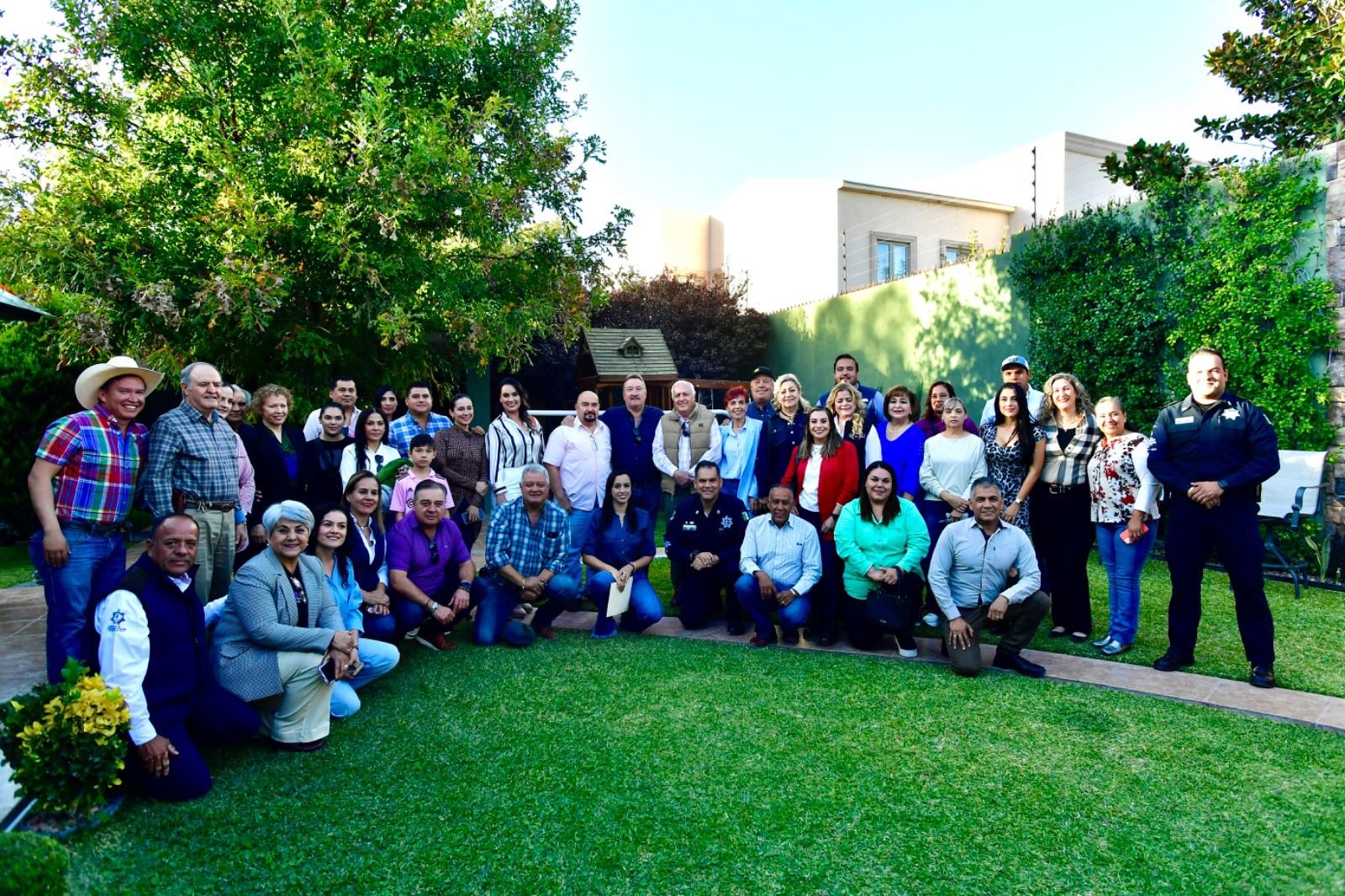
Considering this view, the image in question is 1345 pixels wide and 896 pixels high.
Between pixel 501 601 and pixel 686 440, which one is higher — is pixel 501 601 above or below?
below

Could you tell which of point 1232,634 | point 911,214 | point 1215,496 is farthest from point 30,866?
point 911,214

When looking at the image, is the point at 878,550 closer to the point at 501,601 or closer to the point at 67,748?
the point at 501,601

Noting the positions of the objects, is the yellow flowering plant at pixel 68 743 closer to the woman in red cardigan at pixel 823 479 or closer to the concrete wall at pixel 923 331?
the woman in red cardigan at pixel 823 479

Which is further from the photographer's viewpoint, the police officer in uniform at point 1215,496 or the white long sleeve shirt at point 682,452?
the white long sleeve shirt at point 682,452

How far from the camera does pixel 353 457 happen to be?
5281mm

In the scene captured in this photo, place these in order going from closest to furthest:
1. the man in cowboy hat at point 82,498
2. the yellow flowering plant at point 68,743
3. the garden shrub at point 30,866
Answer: the garden shrub at point 30,866 → the yellow flowering plant at point 68,743 → the man in cowboy hat at point 82,498

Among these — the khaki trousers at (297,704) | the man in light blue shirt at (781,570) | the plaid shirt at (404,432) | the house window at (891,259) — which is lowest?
the khaki trousers at (297,704)

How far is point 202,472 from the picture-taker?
402 centimetres

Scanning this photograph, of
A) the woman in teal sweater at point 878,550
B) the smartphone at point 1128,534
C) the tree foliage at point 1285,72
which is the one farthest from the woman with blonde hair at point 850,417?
the tree foliage at point 1285,72

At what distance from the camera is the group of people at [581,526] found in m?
3.45

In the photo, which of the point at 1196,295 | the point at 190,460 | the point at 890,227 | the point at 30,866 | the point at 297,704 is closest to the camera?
the point at 30,866

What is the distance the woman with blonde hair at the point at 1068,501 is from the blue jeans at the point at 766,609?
163 centimetres

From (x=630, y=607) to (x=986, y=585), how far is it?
7.30ft

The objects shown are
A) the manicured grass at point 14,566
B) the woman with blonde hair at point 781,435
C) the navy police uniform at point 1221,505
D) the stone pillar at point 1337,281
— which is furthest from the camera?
the manicured grass at point 14,566
